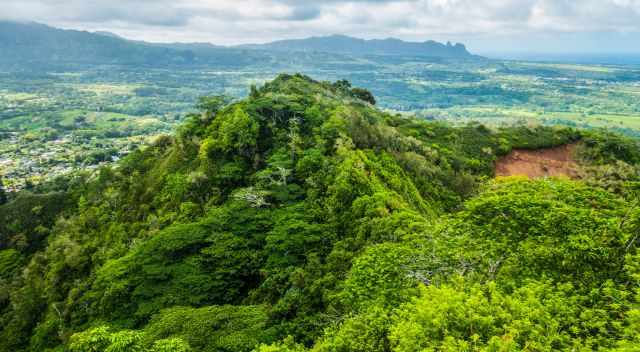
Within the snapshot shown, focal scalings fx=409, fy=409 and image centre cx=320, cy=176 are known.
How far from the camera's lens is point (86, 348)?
16.0 metres

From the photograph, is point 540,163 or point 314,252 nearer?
point 314,252

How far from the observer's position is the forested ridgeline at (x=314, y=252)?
13.8 meters

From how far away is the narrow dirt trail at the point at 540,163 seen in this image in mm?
59094

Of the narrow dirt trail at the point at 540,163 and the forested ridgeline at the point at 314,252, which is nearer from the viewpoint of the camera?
the forested ridgeline at the point at 314,252

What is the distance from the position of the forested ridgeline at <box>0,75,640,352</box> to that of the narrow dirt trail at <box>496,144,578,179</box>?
6.26 m

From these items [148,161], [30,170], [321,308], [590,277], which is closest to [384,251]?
[321,308]

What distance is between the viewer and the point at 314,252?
24875mm

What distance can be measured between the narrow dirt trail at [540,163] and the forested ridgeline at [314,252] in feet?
20.6

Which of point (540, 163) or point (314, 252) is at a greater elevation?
point (314, 252)

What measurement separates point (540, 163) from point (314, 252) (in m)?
50.6

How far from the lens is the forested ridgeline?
13789 mm

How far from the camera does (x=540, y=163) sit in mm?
62000

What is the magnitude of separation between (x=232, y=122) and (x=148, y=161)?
61.6ft

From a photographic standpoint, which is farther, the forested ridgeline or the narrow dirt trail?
the narrow dirt trail
